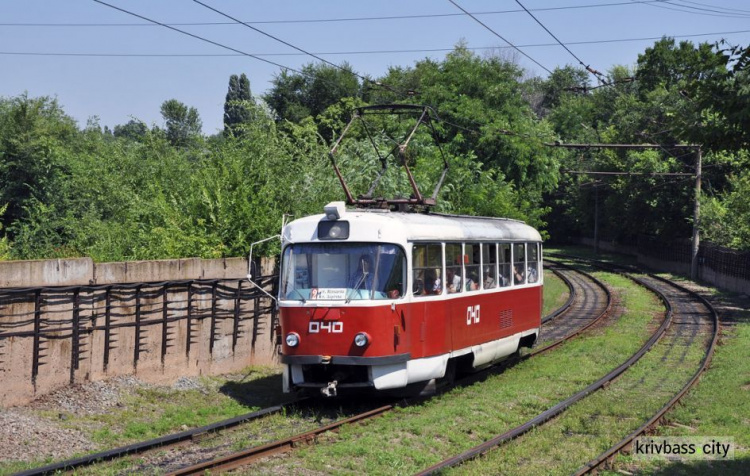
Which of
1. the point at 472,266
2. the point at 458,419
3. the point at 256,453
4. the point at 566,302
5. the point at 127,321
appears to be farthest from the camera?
the point at 566,302

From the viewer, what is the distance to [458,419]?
39.5 feet

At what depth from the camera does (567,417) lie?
12383 millimetres

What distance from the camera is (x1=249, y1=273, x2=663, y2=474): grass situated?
973 cm

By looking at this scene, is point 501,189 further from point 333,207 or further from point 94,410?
point 94,410

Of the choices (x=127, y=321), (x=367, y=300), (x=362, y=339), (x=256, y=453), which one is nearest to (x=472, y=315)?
(x=367, y=300)

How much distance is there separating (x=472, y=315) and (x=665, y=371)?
4633 millimetres

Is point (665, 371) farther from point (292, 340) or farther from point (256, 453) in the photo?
point (256, 453)

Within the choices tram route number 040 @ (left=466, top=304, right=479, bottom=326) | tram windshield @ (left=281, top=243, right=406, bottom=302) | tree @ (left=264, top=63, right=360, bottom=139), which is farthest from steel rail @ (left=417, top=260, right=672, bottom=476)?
tree @ (left=264, top=63, right=360, bottom=139)

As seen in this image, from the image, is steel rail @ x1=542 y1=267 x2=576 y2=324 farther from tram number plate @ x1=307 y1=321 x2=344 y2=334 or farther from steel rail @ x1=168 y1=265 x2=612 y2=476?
steel rail @ x1=168 y1=265 x2=612 y2=476

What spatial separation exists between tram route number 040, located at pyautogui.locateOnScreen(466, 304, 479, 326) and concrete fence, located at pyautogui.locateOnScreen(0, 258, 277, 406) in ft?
13.7

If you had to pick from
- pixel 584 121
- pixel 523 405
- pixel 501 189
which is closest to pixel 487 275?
pixel 523 405

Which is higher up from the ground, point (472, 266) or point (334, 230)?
point (334, 230)

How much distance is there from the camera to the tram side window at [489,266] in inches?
623

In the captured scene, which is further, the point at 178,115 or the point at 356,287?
the point at 178,115
